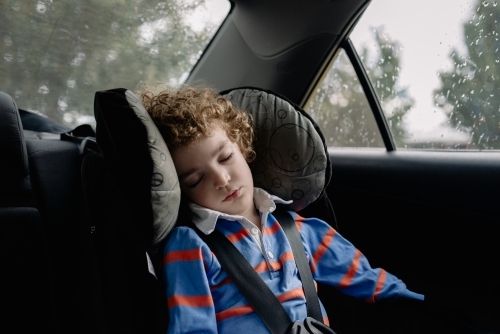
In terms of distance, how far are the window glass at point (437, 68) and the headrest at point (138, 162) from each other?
1.19 m

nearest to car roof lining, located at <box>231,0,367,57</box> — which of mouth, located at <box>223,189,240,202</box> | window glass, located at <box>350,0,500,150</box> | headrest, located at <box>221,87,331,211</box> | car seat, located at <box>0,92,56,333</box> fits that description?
window glass, located at <box>350,0,500,150</box>

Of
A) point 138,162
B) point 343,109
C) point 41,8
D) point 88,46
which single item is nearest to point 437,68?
point 343,109

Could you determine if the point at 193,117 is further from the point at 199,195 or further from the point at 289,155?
the point at 289,155

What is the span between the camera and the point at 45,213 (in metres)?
1.23

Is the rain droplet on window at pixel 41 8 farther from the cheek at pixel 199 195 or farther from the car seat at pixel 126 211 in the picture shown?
the cheek at pixel 199 195

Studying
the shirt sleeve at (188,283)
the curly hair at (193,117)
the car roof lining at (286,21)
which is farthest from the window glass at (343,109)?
the shirt sleeve at (188,283)

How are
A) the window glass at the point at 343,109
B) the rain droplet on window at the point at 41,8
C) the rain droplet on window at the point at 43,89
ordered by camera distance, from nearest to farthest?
the rain droplet on window at the point at 41,8 < the rain droplet on window at the point at 43,89 < the window glass at the point at 343,109

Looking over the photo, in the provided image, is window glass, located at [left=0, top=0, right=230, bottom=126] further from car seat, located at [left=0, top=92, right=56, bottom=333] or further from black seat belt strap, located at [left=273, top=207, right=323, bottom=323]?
black seat belt strap, located at [left=273, top=207, right=323, bottom=323]

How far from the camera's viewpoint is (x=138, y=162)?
3.37 ft

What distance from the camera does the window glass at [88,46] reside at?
181cm

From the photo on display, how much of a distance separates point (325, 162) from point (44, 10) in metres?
1.28

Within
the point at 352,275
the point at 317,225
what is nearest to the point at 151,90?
the point at 317,225

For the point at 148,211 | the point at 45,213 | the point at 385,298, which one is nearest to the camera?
the point at 148,211

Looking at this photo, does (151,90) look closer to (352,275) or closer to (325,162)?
(325,162)
